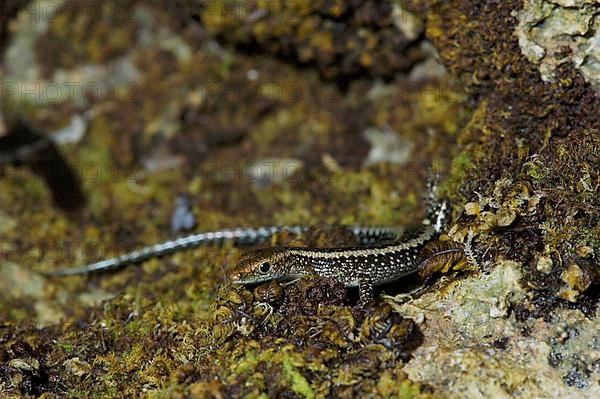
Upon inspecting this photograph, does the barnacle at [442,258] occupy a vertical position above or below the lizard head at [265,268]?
above

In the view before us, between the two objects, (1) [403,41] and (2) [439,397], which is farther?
(1) [403,41]

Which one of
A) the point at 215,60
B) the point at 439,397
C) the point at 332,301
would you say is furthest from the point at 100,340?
the point at 215,60

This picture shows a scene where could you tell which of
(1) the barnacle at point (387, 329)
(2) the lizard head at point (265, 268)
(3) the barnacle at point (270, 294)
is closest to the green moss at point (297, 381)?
(1) the barnacle at point (387, 329)

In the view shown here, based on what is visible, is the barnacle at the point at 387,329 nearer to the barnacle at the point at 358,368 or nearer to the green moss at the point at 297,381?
the barnacle at the point at 358,368

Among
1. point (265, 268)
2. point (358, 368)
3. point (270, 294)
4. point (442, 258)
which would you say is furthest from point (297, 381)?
point (442, 258)

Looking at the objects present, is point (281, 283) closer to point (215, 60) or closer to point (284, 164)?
point (284, 164)

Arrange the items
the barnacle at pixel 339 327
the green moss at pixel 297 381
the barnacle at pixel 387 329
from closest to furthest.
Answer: the green moss at pixel 297 381 < the barnacle at pixel 387 329 < the barnacle at pixel 339 327

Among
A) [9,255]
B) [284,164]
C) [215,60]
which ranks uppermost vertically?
[215,60]

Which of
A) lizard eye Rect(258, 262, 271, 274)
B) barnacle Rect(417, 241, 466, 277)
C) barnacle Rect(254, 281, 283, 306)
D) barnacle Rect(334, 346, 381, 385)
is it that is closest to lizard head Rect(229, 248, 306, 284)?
lizard eye Rect(258, 262, 271, 274)
